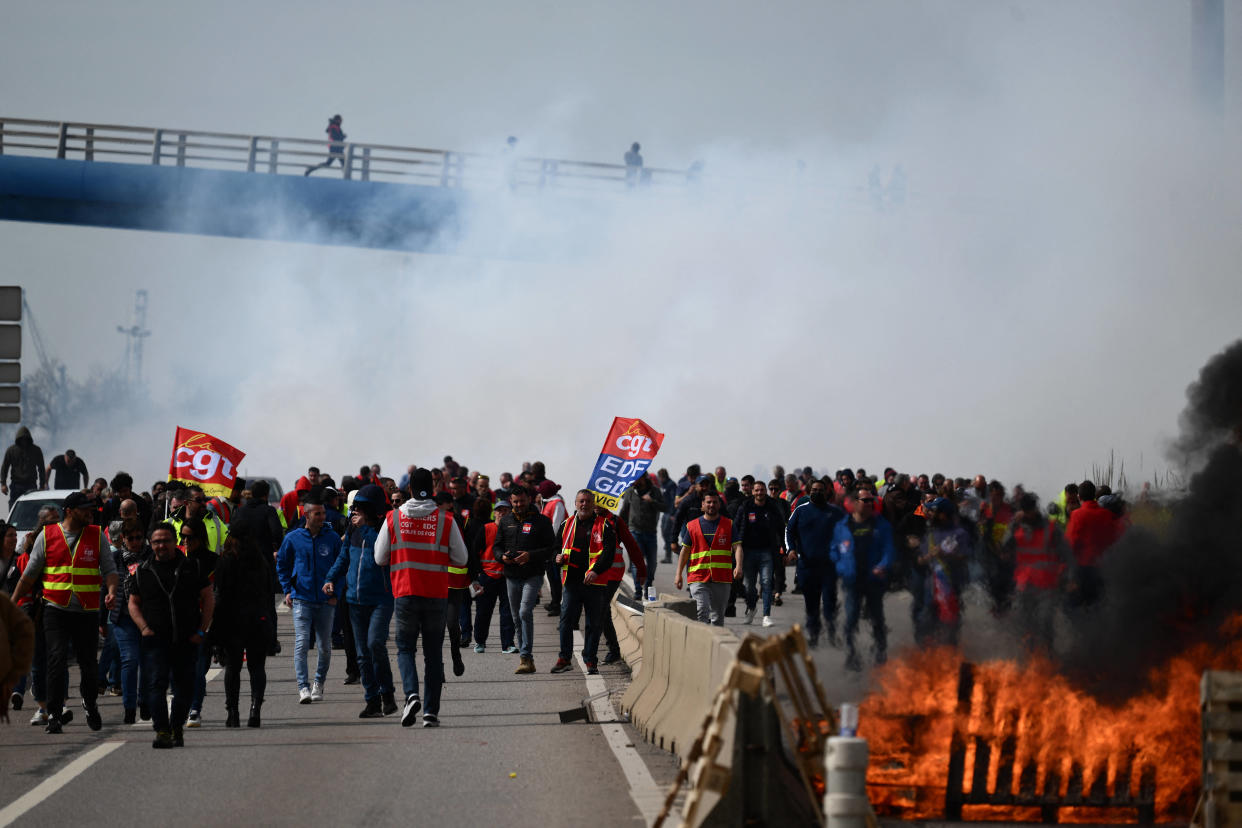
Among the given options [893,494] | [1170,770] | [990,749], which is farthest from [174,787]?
[893,494]

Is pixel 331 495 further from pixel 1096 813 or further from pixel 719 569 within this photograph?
pixel 1096 813

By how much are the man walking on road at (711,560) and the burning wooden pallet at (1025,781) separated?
7335 mm

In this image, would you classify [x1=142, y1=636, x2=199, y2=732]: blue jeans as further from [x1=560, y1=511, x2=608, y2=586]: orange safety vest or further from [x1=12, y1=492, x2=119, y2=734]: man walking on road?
[x1=560, y1=511, x2=608, y2=586]: orange safety vest

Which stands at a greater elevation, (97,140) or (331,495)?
(97,140)

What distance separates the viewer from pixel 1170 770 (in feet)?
25.7

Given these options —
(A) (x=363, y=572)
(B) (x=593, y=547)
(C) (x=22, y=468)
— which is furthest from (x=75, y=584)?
(C) (x=22, y=468)

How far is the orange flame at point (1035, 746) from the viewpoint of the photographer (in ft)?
25.4

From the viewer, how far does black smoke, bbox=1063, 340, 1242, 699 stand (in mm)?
9469

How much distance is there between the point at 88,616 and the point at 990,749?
6643 millimetres

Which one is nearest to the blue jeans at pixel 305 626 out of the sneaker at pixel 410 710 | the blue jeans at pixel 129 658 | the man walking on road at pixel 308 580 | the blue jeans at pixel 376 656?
the man walking on road at pixel 308 580

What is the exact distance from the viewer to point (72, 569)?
11.2m

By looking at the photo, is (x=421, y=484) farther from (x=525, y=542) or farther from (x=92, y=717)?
(x=525, y=542)

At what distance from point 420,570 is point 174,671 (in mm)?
1740

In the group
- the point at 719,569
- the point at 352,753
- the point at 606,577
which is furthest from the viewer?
the point at 719,569
